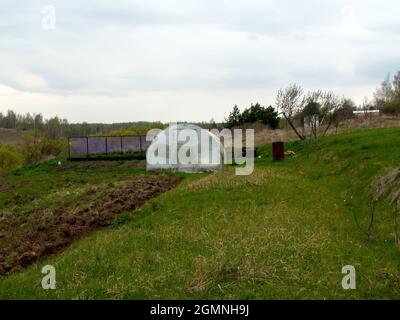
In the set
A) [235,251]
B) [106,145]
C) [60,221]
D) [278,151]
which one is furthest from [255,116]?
[235,251]

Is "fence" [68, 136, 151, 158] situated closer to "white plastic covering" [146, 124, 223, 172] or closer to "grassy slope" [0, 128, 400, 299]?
"white plastic covering" [146, 124, 223, 172]

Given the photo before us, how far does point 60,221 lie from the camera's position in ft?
40.1

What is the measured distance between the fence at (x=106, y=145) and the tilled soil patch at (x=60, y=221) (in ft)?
68.6

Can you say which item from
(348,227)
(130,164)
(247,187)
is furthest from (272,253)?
→ (130,164)

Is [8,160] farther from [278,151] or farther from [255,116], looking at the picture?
[278,151]

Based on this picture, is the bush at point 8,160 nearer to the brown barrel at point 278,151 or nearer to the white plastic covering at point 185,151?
the white plastic covering at point 185,151

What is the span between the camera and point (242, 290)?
6.30 metres

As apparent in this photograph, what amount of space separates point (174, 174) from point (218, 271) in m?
16.8

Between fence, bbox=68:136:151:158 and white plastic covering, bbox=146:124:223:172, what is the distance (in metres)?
12.3

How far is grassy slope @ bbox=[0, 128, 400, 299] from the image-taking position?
6.49 meters

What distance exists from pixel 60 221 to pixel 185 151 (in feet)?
43.3

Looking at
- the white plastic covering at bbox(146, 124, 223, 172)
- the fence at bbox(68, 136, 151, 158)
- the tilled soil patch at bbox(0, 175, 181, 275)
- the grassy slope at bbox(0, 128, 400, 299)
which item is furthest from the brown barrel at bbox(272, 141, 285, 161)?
the fence at bbox(68, 136, 151, 158)

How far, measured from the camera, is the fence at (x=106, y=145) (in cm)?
3859

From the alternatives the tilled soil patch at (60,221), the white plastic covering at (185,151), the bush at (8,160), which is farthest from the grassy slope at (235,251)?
the bush at (8,160)
